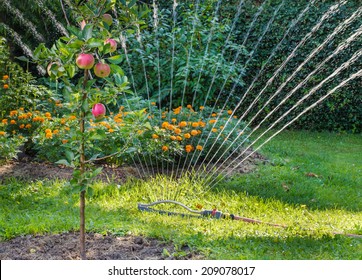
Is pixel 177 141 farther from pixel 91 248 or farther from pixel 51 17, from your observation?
pixel 51 17

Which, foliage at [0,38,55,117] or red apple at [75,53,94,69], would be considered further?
foliage at [0,38,55,117]

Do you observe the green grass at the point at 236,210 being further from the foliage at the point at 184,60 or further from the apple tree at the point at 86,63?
the foliage at the point at 184,60

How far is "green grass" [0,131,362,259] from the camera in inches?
132

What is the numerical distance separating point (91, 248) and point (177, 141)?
230cm

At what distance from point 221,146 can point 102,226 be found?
6.86 feet

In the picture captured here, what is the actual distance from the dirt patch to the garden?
0.01 metres

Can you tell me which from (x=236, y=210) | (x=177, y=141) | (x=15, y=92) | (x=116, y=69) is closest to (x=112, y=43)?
(x=116, y=69)

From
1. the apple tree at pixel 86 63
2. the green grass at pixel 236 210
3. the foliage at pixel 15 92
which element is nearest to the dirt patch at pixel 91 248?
the green grass at pixel 236 210

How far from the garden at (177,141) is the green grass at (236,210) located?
0.02 metres

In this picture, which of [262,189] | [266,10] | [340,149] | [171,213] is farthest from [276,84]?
[171,213]

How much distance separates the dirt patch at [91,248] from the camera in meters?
3.12

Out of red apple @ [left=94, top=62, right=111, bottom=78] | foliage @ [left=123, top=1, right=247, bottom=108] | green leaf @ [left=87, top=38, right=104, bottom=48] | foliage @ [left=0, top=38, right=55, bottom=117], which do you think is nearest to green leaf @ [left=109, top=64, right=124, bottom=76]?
red apple @ [left=94, top=62, right=111, bottom=78]

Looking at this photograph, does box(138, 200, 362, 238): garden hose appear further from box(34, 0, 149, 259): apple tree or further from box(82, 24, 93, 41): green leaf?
box(82, 24, 93, 41): green leaf
